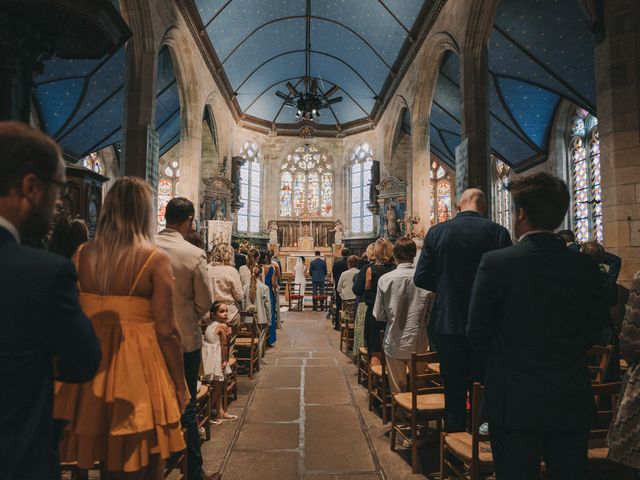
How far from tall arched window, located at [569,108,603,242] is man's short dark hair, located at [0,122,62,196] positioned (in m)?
12.8

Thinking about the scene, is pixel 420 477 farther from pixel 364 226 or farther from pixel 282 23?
pixel 364 226

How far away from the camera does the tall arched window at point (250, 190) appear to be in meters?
20.8

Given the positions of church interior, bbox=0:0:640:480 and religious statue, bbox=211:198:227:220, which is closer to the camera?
church interior, bbox=0:0:640:480

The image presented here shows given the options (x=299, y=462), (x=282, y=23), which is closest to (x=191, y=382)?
(x=299, y=462)

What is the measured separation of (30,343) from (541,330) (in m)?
1.58

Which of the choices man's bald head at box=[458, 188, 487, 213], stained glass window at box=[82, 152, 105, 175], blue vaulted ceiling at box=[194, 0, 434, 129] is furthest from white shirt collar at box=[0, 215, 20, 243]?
stained glass window at box=[82, 152, 105, 175]

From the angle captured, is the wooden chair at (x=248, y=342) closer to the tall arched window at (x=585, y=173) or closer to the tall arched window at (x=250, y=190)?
the tall arched window at (x=585, y=173)

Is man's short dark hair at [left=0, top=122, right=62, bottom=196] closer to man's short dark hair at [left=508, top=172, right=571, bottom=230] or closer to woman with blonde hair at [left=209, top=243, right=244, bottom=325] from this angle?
man's short dark hair at [left=508, top=172, right=571, bottom=230]

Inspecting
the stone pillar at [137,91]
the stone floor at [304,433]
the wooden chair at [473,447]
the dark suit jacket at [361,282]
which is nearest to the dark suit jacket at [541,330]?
the wooden chair at [473,447]

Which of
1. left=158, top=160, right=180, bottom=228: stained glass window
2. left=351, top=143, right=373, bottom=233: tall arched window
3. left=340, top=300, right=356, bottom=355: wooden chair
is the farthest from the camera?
left=351, top=143, right=373, bottom=233: tall arched window

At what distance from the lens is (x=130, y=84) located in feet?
26.3

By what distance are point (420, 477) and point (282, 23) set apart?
1558cm

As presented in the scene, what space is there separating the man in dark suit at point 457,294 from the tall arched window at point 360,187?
59.4ft

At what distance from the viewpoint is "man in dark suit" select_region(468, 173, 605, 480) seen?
1.53 metres
